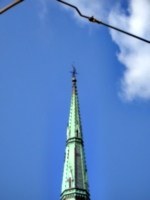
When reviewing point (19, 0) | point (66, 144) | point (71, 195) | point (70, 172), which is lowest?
point (19, 0)

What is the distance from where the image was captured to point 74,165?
34.5 metres

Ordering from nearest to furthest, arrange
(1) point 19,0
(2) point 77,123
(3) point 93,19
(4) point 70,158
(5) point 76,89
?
(1) point 19,0, (3) point 93,19, (4) point 70,158, (2) point 77,123, (5) point 76,89

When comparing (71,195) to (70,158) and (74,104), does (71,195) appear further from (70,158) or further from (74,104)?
(74,104)

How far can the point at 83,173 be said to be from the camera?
113 feet

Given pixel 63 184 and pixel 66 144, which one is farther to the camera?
pixel 66 144

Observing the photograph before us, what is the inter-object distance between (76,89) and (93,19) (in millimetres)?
32666

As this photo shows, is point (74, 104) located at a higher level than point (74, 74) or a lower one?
lower

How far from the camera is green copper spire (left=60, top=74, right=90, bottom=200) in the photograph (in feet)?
107

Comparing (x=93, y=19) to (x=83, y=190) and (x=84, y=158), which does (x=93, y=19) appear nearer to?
(x=83, y=190)

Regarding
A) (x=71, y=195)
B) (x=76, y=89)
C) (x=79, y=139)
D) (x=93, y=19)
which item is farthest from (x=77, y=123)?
(x=93, y=19)

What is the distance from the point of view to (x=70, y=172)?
33875mm

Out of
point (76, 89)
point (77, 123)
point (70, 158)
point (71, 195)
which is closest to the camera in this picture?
point (71, 195)

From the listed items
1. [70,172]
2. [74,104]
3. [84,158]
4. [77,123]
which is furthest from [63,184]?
[74,104]

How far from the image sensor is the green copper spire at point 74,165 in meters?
32.7
